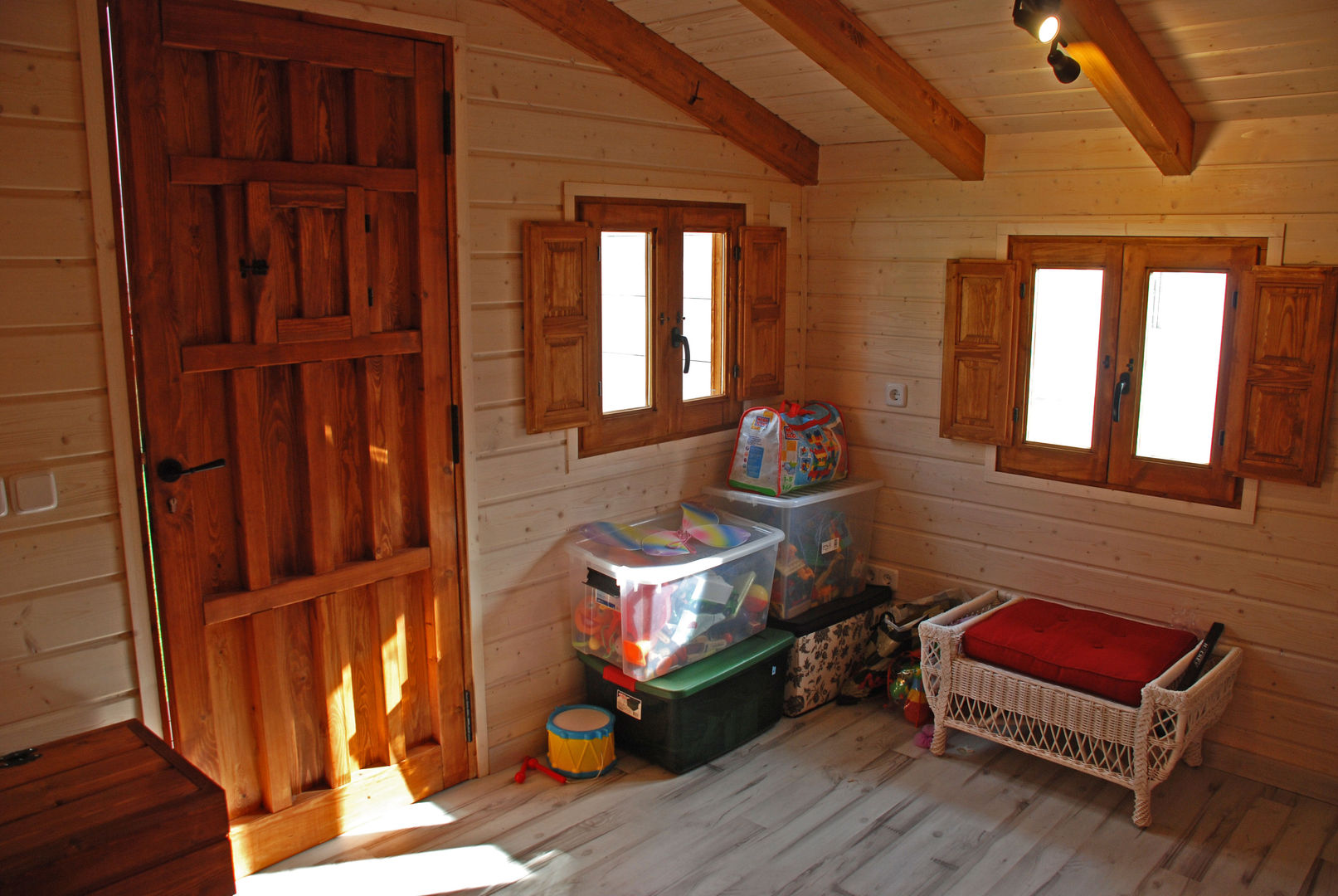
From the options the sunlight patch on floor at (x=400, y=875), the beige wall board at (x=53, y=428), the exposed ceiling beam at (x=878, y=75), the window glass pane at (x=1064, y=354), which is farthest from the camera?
the window glass pane at (x=1064, y=354)

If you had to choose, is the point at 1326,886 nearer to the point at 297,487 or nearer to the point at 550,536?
the point at 550,536

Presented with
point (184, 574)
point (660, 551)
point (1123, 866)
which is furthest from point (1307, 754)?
point (184, 574)

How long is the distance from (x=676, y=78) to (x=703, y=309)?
87 cm

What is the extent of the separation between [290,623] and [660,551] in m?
1.15

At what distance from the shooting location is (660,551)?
3.41 metres

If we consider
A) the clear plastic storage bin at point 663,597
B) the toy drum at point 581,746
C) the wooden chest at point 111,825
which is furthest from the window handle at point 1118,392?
the wooden chest at point 111,825

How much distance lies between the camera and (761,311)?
13.4 ft

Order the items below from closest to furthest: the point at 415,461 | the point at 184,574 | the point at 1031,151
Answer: the point at 184,574 → the point at 415,461 → the point at 1031,151

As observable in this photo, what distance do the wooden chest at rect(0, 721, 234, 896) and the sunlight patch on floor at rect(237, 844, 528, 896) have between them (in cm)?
69

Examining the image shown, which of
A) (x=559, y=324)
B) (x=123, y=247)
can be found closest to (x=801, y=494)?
(x=559, y=324)

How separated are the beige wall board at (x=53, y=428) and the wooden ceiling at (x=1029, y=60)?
1.68m

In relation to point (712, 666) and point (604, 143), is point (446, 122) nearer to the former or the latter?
point (604, 143)

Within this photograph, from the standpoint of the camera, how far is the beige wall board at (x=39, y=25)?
7.24ft

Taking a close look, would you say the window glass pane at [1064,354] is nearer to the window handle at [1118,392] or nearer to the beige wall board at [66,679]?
the window handle at [1118,392]
